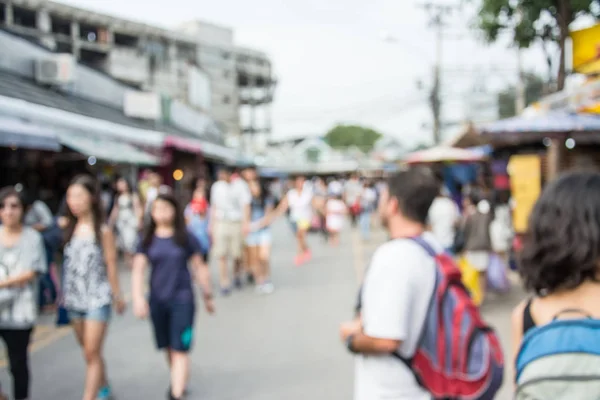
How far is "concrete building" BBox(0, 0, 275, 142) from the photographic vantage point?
35.0 metres

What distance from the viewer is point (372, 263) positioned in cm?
254

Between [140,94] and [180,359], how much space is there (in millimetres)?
17311

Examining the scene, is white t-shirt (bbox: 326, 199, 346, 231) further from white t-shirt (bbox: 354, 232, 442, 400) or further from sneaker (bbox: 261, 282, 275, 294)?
white t-shirt (bbox: 354, 232, 442, 400)

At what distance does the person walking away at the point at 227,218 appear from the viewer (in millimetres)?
10141

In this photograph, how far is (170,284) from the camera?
4703 mm

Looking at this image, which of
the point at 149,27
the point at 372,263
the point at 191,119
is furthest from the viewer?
the point at 149,27

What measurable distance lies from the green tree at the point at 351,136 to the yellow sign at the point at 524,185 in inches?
3864

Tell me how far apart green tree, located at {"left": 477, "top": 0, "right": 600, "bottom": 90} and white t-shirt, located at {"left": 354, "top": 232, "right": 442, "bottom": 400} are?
5.37m

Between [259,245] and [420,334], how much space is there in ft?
25.9

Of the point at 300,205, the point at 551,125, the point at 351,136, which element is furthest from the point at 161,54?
→ the point at 351,136

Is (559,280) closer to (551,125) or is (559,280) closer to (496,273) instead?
(551,125)

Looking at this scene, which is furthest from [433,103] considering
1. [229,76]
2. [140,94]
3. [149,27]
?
[229,76]

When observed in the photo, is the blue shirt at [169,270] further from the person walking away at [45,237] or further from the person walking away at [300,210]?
the person walking away at [300,210]

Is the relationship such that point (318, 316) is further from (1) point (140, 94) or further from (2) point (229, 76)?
(2) point (229, 76)
